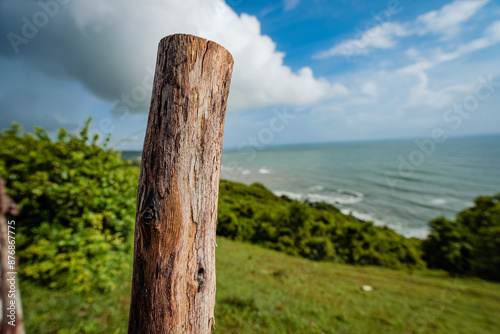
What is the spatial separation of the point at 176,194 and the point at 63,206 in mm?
3920

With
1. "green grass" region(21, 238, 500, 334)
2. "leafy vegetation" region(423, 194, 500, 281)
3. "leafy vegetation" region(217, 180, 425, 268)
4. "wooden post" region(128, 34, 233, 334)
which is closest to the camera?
"wooden post" region(128, 34, 233, 334)

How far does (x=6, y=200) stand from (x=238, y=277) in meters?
6.42

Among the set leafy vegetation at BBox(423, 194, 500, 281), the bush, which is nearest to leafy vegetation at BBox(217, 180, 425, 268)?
leafy vegetation at BBox(423, 194, 500, 281)

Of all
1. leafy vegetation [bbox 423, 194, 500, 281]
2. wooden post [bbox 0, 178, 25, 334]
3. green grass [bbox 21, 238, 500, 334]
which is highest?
wooden post [bbox 0, 178, 25, 334]

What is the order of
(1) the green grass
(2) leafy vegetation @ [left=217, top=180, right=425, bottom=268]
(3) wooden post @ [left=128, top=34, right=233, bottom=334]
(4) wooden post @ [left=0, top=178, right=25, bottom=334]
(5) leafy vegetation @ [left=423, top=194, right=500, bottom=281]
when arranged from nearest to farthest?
(4) wooden post @ [left=0, top=178, right=25, bottom=334] → (3) wooden post @ [left=128, top=34, right=233, bottom=334] → (1) the green grass → (5) leafy vegetation @ [left=423, top=194, right=500, bottom=281] → (2) leafy vegetation @ [left=217, top=180, right=425, bottom=268]

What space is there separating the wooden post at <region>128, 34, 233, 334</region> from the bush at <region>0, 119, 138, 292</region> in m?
3.50

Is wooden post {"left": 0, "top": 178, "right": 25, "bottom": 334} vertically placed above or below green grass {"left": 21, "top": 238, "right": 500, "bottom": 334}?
above

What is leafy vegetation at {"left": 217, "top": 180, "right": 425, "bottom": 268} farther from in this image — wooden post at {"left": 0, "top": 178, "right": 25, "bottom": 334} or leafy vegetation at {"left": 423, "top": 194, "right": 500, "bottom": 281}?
wooden post at {"left": 0, "top": 178, "right": 25, "bottom": 334}

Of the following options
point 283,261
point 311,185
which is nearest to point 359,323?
point 283,261

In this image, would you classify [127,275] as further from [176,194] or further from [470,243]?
[470,243]

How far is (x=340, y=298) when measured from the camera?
5648 millimetres

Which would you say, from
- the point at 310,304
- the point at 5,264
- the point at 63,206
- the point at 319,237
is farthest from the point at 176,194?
the point at 319,237

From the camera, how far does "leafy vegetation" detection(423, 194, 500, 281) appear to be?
591cm

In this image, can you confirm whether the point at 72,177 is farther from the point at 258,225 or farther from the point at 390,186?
the point at 390,186
